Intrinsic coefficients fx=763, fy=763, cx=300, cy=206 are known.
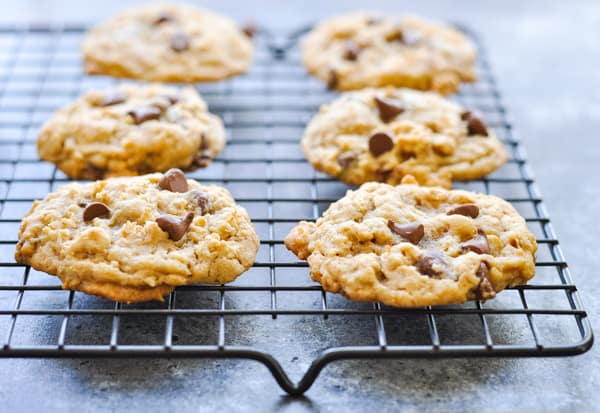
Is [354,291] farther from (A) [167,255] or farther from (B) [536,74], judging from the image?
(B) [536,74]

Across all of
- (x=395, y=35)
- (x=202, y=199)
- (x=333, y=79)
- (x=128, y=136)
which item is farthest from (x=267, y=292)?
(x=395, y=35)

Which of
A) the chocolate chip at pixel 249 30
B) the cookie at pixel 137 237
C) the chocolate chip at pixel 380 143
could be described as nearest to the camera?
the cookie at pixel 137 237

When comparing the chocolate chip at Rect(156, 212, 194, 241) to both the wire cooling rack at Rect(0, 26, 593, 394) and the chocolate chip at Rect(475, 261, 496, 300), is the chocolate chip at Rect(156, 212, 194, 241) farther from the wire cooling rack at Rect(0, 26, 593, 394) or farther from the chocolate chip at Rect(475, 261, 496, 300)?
the chocolate chip at Rect(475, 261, 496, 300)

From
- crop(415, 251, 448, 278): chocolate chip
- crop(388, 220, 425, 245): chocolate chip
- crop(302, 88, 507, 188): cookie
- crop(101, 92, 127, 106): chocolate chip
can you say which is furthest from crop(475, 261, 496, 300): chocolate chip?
crop(101, 92, 127, 106): chocolate chip

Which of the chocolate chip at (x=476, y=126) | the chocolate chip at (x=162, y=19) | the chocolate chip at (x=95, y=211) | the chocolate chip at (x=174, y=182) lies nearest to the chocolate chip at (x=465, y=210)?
the chocolate chip at (x=476, y=126)

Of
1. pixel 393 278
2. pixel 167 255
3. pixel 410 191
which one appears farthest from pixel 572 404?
pixel 167 255

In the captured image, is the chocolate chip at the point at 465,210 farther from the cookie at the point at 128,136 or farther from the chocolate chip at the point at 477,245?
the cookie at the point at 128,136
